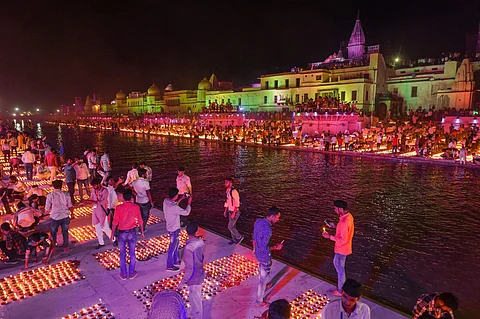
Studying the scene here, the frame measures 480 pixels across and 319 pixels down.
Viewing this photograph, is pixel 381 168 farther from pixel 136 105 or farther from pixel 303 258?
pixel 136 105

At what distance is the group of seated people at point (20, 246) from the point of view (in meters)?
6.23

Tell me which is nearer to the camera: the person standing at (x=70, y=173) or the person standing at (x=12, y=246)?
the person standing at (x=12, y=246)

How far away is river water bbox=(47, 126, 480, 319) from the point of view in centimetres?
630

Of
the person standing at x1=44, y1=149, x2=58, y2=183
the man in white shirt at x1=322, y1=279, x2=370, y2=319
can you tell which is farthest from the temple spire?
the man in white shirt at x1=322, y1=279, x2=370, y2=319

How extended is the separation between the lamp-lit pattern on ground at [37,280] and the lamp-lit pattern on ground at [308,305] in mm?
3936

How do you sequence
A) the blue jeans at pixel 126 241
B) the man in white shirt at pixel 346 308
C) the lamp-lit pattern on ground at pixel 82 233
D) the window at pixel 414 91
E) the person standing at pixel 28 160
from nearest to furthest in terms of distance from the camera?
the man in white shirt at pixel 346 308
the blue jeans at pixel 126 241
the lamp-lit pattern on ground at pixel 82 233
the person standing at pixel 28 160
the window at pixel 414 91

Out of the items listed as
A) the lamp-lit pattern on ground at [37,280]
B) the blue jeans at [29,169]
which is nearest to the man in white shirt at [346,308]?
the lamp-lit pattern on ground at [37,280]

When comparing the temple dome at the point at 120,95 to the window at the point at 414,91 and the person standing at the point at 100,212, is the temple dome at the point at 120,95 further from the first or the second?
the person standing at the point at 100,212

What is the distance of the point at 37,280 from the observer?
5773 millimetres

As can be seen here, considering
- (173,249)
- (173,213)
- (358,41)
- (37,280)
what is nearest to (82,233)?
(37,280)

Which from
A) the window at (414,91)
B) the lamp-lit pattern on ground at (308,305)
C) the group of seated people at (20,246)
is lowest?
the lamp-lit pattern on ground at (308,305)

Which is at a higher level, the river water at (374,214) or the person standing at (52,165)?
the person standing at (52,165)

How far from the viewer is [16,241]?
6316 millimetres

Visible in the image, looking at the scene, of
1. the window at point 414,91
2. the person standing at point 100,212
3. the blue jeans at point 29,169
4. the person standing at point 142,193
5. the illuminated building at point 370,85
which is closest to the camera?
the person standing at point 100,212
